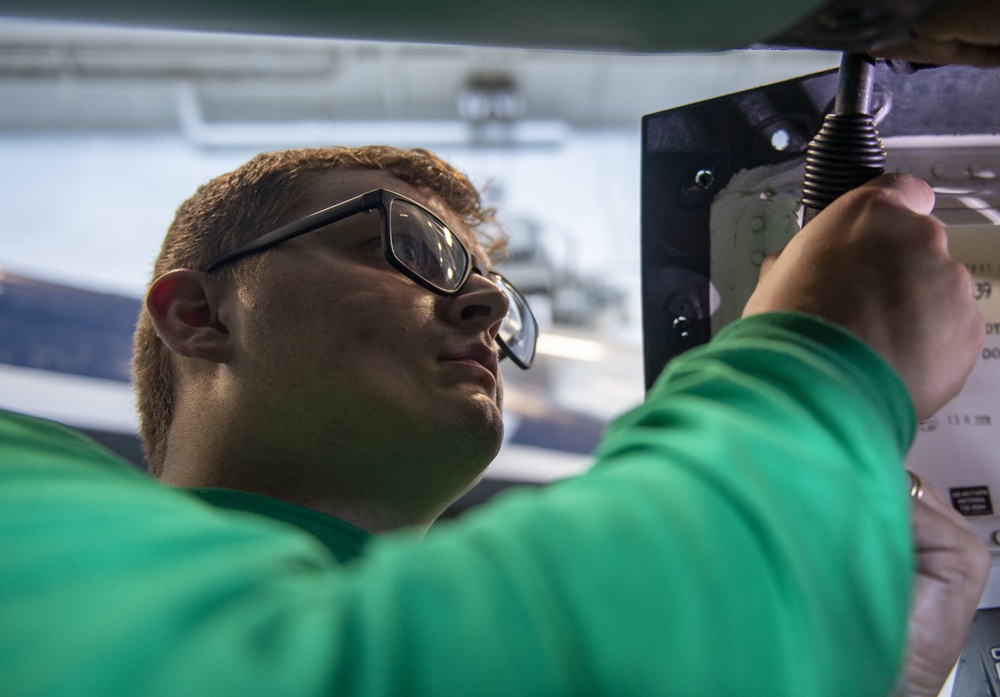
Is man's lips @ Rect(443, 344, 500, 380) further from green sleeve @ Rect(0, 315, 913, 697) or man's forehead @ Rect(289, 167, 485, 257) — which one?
green sleeve @ Rect(0, 315, 913, 697)

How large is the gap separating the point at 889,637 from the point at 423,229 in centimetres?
74

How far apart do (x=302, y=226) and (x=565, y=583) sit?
812 mm

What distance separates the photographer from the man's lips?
1032mm

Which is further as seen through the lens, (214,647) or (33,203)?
(33,203)

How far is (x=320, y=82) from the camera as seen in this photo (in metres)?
4.05

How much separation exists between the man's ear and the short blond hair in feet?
0.13

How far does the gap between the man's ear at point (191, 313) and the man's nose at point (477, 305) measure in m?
0.30

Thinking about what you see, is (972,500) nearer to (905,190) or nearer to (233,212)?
(905,190)

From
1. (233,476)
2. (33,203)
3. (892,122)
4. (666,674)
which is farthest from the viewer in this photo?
(33,203)

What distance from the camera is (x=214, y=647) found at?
0.41 metres

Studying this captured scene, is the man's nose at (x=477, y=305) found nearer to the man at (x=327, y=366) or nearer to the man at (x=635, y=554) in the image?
the man at (x=327, y=366)

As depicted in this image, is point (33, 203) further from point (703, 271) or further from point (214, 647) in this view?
point (214, 647)

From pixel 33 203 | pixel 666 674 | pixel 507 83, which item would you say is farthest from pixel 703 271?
pixel 33 203

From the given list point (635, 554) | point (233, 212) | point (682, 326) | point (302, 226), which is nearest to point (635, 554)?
point (635, 554)
